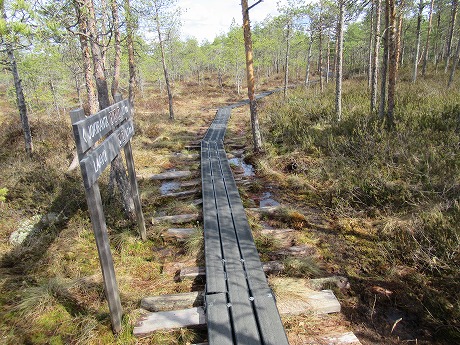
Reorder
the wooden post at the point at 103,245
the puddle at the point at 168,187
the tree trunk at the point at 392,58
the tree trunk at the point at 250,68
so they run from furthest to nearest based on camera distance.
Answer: the tree trunk at the point at 250,68 < the tree trunk at the point at 392,58 < the puddle at the point at 168,187 < the wooden post at the point at 103,245

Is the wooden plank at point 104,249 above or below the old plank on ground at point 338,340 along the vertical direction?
above

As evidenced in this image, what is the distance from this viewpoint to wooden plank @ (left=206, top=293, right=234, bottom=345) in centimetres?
311

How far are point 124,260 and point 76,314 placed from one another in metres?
1.26

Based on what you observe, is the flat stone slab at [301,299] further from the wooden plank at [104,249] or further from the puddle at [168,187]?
the puddle at [168,187]

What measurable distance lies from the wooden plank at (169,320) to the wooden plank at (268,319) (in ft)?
2.29

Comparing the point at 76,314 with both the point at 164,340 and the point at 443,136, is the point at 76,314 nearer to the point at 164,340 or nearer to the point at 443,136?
the point at 164,340

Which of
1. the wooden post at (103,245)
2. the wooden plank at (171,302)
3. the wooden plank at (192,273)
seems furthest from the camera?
the wooden plank at (192,273)

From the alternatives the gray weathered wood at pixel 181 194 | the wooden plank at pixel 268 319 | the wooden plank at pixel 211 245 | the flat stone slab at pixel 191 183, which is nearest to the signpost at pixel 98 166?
the wooden plank at pixel 211 245

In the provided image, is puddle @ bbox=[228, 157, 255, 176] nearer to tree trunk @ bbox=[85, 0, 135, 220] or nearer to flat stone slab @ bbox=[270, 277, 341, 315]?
tree trunk @ bbox=[85, 0, 135, 220]

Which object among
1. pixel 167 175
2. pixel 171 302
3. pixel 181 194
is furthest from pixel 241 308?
pixel 167 175

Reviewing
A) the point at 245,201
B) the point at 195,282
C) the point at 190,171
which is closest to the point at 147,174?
the point at 190,171

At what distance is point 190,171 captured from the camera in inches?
375

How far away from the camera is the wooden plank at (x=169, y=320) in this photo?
3.43 m

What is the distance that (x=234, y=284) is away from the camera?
155 inches
